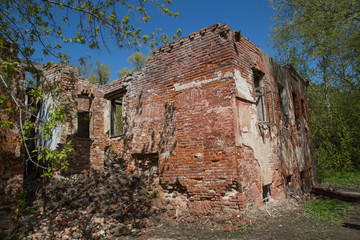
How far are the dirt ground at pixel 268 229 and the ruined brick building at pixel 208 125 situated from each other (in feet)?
1.53

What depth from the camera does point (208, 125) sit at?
6.10m

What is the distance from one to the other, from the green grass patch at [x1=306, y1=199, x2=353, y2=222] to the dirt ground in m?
A: 0.24

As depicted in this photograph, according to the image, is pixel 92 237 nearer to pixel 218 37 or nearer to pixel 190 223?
pixel 190 223

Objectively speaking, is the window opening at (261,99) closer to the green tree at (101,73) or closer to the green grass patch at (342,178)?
the green grass patch at (342,178)

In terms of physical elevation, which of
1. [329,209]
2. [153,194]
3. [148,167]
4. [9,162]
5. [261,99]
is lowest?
[329,209]

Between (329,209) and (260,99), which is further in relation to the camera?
(260,99)

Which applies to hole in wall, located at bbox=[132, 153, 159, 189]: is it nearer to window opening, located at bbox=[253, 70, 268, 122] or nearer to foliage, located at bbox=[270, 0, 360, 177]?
window opening, located at bbox=[253, 70, 268, 122]

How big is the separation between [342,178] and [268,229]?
10174mm

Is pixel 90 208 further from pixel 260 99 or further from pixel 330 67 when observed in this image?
pixel 330 67

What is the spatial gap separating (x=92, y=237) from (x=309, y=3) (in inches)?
473

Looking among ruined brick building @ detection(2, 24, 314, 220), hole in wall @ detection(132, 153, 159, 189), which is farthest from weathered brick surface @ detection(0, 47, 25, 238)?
hole in wall @ detection(132, 153, 159, 189)

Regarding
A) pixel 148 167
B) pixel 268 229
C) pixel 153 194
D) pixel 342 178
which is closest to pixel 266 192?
pixel 268 229

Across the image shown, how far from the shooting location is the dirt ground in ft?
15.8

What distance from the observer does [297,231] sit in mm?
5055
